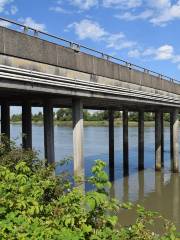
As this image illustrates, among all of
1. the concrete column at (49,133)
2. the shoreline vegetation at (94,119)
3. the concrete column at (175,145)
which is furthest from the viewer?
the shoreline vegetation at (94,119)

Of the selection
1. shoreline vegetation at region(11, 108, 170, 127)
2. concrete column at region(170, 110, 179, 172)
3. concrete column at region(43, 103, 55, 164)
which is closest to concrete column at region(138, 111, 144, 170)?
concrete column at region(170, 110, 179, 172)

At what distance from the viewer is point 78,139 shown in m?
17.3

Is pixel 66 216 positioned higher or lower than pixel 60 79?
lower

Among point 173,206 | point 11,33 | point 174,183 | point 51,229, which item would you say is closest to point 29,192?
point 51,229

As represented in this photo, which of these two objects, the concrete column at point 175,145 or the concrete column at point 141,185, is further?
the concrete column at point 175,145

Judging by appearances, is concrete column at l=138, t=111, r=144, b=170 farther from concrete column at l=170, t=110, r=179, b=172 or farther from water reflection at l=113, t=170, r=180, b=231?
concrete column at l=170, t=110, r=179, b=172

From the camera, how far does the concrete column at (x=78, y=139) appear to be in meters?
17.1

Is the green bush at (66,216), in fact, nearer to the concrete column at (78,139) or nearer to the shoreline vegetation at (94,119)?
the concrete column at (78,139)

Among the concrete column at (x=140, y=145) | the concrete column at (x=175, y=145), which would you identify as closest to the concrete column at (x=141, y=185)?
the concrete column at (x=140, y=145)

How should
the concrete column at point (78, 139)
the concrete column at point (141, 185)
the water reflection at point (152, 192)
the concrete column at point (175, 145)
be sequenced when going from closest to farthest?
the concrete column at point (78, 139) → the water reflection at point (152, 192) → the concrete column at point (141, 185) → the concrete column at point (175, 145)

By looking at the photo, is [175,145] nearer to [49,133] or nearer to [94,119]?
[49,133]

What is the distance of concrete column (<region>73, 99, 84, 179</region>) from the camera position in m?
17.1

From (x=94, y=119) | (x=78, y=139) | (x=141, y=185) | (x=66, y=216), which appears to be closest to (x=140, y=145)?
(x=141, y=185)

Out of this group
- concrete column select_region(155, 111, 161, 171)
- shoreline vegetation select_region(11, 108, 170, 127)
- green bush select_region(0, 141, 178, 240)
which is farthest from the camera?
shoreline vegetation select_region(11, 108, 170, 127)
